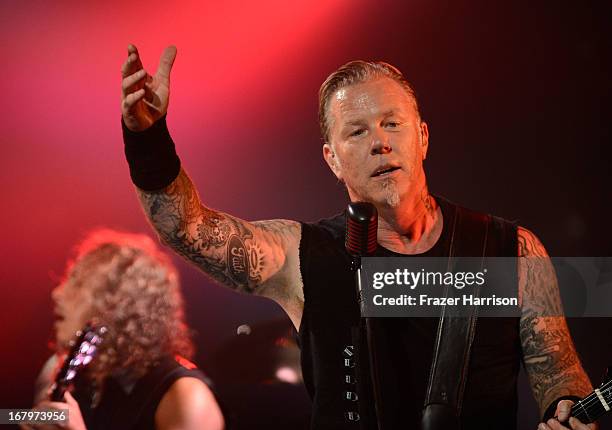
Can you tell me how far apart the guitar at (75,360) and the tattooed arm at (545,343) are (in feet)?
5.25

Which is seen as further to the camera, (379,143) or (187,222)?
(379,143)

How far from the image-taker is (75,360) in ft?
8.85

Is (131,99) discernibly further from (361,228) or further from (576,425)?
(576,425)

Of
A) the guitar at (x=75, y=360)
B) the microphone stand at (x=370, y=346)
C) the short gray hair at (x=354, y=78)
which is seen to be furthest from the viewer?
the guitar at (x=75, y=360)

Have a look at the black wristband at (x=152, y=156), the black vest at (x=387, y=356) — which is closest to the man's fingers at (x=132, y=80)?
the black wristband at (x=152, y=156)

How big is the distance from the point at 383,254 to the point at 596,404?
0.79 meters

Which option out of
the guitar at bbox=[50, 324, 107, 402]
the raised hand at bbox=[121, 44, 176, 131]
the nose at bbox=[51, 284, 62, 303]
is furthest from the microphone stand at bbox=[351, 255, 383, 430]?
the nose at bbox=[51, 284, 62, 303]

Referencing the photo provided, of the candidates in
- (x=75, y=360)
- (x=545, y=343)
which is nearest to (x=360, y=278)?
(x=545, y=343)

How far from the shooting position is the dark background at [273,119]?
9.30 ft

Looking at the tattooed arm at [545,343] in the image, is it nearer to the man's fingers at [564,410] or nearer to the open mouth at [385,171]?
the man's fingers at [564,410]

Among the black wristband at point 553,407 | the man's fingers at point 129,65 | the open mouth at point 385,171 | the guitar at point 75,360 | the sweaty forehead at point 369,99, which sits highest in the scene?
the sweaty forehead at point 369,99

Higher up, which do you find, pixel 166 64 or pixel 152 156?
pixel 166 64

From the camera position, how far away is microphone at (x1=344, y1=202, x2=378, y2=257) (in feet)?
5.21

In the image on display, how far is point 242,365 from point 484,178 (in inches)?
49.6
